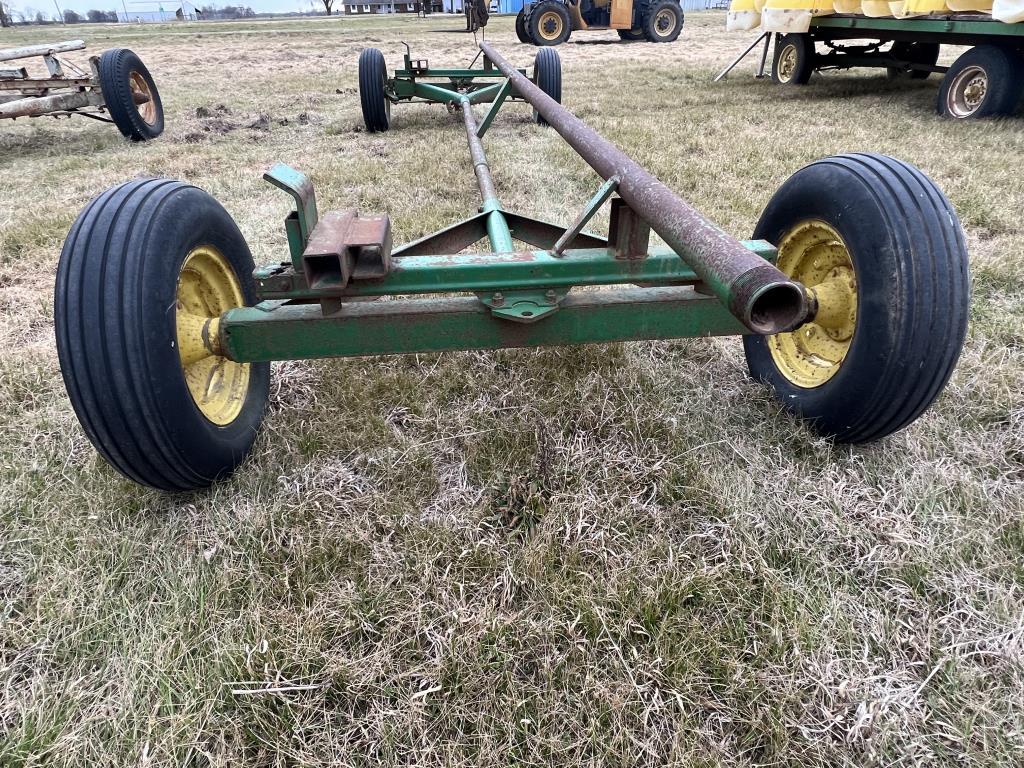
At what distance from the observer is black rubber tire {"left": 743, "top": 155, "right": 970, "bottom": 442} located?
171cm

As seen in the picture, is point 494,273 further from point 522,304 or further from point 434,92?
point 434,92

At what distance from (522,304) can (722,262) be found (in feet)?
2.71

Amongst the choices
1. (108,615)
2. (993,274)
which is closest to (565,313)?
(108,615)

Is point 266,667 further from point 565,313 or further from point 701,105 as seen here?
point 701,105

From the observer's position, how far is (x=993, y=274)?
3.10m

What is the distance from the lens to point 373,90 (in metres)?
6.58

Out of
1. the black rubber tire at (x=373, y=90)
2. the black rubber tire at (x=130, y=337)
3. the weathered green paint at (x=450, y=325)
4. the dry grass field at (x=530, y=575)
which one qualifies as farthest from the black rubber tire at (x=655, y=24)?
the black rubber tire at (x=130, y=337)

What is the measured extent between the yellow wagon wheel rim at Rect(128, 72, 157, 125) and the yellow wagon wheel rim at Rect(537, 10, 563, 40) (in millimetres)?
12252

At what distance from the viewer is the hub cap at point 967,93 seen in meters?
6.48

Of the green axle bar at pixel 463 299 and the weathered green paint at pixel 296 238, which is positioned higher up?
the weathered green paint at pixel 296 238

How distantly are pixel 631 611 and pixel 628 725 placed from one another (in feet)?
0.88

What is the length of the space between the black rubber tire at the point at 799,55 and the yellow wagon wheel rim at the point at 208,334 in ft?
32.4

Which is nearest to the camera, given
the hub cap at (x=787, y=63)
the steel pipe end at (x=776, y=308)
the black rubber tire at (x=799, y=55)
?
the steel pipe end at (x=776, y=308)

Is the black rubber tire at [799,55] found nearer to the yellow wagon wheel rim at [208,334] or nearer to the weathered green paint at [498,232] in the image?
the weathered green paint at [498,232]
